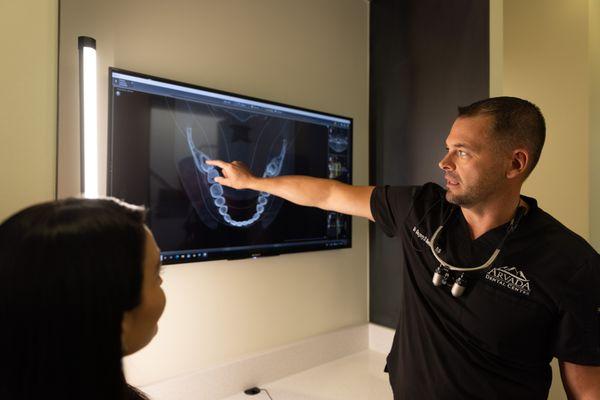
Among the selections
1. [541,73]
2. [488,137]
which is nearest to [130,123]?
[488,137]

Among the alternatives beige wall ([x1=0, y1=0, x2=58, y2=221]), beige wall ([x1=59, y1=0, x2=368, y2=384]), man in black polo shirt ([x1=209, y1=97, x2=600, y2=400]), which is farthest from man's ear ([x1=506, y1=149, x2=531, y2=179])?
beige wall ([x1=0, y1=0, x2=58, y2=221])

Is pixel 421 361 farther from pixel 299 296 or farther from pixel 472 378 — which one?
pixel 299 296

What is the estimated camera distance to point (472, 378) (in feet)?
3.76

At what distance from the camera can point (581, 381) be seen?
42.7 inches

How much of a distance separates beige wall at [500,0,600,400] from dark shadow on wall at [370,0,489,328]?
0.43 ft

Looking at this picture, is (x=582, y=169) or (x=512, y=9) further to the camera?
(x=512, y=9)

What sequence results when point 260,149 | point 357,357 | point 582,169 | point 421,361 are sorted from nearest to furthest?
point 421,361 → point 260,149 → point 582,169 → point 357,357

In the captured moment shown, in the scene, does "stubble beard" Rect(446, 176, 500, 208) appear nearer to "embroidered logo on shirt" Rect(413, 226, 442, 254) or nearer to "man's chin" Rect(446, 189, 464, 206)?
"man's chin" Rect(446, 189, 464, 206)

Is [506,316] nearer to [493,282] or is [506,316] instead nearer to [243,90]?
[493,282]

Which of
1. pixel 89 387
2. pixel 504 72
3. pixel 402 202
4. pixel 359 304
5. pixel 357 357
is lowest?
pixel 357 357

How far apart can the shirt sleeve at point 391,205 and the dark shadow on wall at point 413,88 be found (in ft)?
2.05

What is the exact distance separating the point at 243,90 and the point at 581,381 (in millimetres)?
1631

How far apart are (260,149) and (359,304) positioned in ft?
3.82

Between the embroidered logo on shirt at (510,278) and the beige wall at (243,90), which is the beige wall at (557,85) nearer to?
the beige wall at (243,90)
